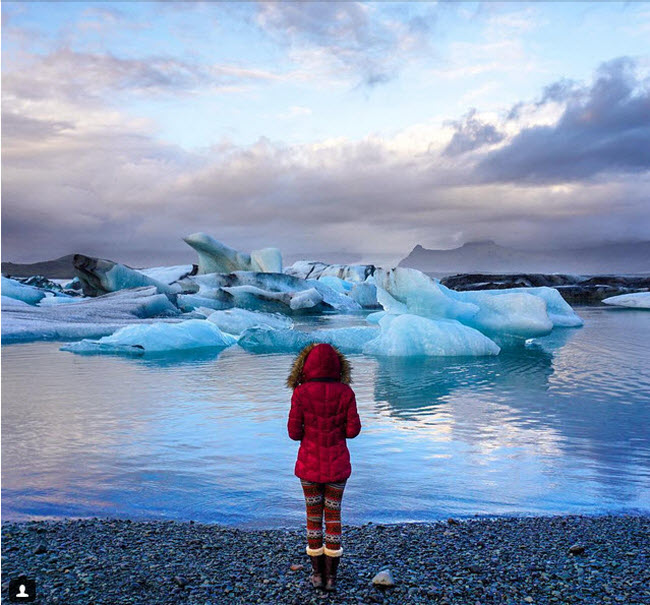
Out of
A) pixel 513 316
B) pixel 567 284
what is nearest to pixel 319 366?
pixel 513 316

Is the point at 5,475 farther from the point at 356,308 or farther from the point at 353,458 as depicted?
the point at 356,308

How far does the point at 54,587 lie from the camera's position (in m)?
2.59

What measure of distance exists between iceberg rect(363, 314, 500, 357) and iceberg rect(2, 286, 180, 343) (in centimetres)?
696

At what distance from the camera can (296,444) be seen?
5.59m

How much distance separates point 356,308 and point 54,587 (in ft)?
90.3

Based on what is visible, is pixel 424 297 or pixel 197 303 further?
pixel 197 303

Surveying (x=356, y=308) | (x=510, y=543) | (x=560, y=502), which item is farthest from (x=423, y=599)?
(x=356, y=308)

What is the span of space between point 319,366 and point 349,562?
906mm

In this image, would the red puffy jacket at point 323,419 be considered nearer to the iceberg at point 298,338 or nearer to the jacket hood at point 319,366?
the jacket hood at point 319,366

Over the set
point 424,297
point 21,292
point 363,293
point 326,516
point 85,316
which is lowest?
point 326,516

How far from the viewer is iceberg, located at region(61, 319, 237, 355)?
12469mm

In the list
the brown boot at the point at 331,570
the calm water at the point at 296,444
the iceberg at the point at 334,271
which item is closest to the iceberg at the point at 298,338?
the calm water at the point at 296,444

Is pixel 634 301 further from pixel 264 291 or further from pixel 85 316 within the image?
pixel 85 316

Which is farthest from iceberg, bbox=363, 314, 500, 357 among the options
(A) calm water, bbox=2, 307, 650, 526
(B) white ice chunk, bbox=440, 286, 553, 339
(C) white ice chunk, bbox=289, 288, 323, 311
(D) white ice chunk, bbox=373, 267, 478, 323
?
(C) white ice chunk, bbox=289, 288, 323, 311
